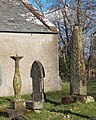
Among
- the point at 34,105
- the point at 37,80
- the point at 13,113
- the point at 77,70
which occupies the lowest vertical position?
the point at 13,113

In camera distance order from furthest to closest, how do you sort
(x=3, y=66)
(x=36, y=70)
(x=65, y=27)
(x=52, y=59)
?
1. (x=65, y=27)
2. (x=52, y=59)
3. (x=3, y=66)
4. (x=36, y=70)

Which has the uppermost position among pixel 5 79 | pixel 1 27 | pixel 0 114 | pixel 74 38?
pixel 1 27

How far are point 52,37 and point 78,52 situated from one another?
903cm

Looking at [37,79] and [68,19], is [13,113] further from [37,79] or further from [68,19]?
[68,19]

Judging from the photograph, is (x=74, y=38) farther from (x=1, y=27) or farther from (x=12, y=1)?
(x=12, y=1)

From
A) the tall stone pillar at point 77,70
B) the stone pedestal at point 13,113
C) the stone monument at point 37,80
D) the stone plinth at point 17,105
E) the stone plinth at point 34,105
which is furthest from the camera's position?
the stone monument at point 37,80

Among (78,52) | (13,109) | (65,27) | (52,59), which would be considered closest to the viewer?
(13,109)

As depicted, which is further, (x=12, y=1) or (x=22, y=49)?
(x=12, y=1)

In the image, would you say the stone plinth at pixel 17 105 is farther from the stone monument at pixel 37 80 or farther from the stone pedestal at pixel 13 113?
the stone monument at pixel 37 80

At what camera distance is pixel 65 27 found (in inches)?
1499

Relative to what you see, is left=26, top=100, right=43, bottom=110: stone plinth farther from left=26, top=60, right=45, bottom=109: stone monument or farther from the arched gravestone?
the arched gravestone

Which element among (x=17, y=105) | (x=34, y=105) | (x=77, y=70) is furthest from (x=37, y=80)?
(x=17, y=105)

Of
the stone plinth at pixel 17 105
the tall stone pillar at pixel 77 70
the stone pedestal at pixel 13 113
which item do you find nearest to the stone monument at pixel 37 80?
the tall stone pillar at pixel 77 70

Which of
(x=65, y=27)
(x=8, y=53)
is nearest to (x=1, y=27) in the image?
(x=8, y=53)
